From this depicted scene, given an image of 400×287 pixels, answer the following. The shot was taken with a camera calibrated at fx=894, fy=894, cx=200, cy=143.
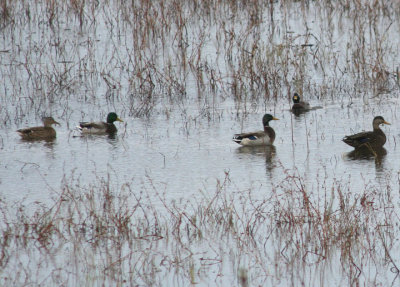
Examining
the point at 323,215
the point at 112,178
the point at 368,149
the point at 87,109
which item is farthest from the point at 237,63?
the point at 323,215

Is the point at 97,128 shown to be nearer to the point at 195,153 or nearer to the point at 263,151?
the point at 195,153

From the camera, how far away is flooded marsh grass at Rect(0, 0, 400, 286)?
6.94 meters

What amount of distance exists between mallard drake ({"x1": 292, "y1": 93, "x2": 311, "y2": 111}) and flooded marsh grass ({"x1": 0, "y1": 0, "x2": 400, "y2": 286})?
0.79 ft

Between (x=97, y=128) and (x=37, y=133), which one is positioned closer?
(x=37, y=133)

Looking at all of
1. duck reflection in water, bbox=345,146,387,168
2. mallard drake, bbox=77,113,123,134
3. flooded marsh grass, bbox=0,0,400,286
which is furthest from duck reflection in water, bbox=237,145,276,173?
mallard drake, bbox=77,113,123,134

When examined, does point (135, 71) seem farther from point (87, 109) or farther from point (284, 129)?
point (284, 129)

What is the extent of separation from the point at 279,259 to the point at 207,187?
2.62 m

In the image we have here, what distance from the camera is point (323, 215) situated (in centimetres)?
775

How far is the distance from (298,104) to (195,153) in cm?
315

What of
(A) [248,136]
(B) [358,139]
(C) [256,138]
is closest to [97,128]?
(A) [248,136]

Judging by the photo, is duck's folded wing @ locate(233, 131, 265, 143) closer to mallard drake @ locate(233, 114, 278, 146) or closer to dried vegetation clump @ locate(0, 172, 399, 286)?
mallard drake @ locate(233, 114, 278, 146)

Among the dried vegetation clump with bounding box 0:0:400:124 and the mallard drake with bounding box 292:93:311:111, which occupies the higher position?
the dried vegetation clump with bounding box 0:0:400:124

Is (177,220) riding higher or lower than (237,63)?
lower

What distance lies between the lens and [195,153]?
11453mm
